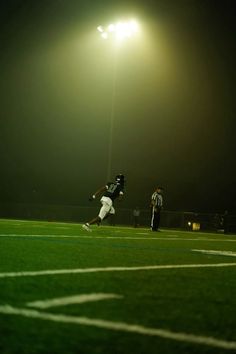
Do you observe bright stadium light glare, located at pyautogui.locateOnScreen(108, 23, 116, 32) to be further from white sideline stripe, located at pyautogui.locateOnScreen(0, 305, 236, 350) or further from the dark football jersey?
white sideline stripe, located at pyautogui.locateOnScreen(0, 305, 236, 350)

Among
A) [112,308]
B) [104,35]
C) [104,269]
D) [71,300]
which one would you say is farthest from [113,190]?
[112,308]

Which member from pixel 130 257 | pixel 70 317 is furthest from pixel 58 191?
pixel 70 317

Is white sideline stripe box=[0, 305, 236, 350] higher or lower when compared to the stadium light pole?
lower

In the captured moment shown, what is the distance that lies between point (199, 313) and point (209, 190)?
6282cm

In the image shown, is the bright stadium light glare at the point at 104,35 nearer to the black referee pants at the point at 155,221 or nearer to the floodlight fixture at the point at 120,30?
the floodlight fixture at the point at 120,30

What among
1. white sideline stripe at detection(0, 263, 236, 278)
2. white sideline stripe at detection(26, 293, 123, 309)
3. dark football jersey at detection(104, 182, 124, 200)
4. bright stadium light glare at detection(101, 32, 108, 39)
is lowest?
white sideline stripe at detection(0, 263, 236, 278)

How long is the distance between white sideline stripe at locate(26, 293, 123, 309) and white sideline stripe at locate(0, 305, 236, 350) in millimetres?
187

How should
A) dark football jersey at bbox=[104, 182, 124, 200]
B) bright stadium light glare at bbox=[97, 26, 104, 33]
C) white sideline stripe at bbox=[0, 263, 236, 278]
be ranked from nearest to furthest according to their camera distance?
white sideline stripe at bbox=[0, 263, 236, 278]
dark football jersey at bbox=[104, 182, 124, 200]
bright stadium light glare at bbox=[97, 26, 104, 33]

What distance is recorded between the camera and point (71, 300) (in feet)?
11.8

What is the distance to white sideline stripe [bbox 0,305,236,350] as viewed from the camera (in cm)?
282

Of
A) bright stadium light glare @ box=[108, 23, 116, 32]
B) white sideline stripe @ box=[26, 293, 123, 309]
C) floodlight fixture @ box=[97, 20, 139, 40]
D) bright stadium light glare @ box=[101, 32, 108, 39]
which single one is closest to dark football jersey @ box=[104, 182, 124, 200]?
floodlight fixture @ box=[97, 20, 139, 40]

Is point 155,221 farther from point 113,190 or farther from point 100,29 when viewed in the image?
point 100,29

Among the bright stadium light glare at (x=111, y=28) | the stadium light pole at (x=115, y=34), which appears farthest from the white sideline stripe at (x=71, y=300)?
the bright stadium light glare at (x=111, y=28)

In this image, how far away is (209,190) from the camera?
65625mm
